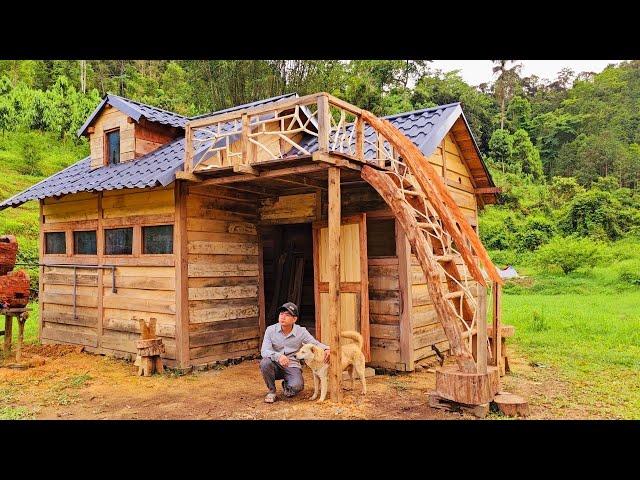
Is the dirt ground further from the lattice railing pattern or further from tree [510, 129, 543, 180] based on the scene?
tree [510, 129, 543, 180]

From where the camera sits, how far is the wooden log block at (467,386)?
5.95 metres

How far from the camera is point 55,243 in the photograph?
11438 millimetres

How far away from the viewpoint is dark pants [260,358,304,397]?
688 cm

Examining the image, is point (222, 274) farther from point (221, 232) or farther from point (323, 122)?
point (323, 122)

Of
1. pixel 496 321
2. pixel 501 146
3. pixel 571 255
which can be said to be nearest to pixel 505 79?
pixel 501 146

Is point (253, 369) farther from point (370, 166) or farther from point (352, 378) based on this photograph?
point (370, 166)

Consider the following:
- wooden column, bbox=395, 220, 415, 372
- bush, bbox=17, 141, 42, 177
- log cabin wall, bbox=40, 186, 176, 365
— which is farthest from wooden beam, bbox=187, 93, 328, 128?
bush, bbox=17, 141, 42, 177

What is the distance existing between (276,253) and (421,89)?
25.6 metres

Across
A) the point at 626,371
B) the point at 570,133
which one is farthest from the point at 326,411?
the point at 570,133

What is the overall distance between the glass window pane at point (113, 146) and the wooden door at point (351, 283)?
495cm

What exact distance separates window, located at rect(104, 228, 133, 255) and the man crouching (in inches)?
168

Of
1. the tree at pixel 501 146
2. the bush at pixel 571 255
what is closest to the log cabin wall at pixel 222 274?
the bush at pixel 571 255

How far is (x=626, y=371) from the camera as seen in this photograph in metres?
8.69

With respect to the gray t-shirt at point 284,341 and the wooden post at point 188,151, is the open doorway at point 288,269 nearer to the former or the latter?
the wooden post at point 188,151
